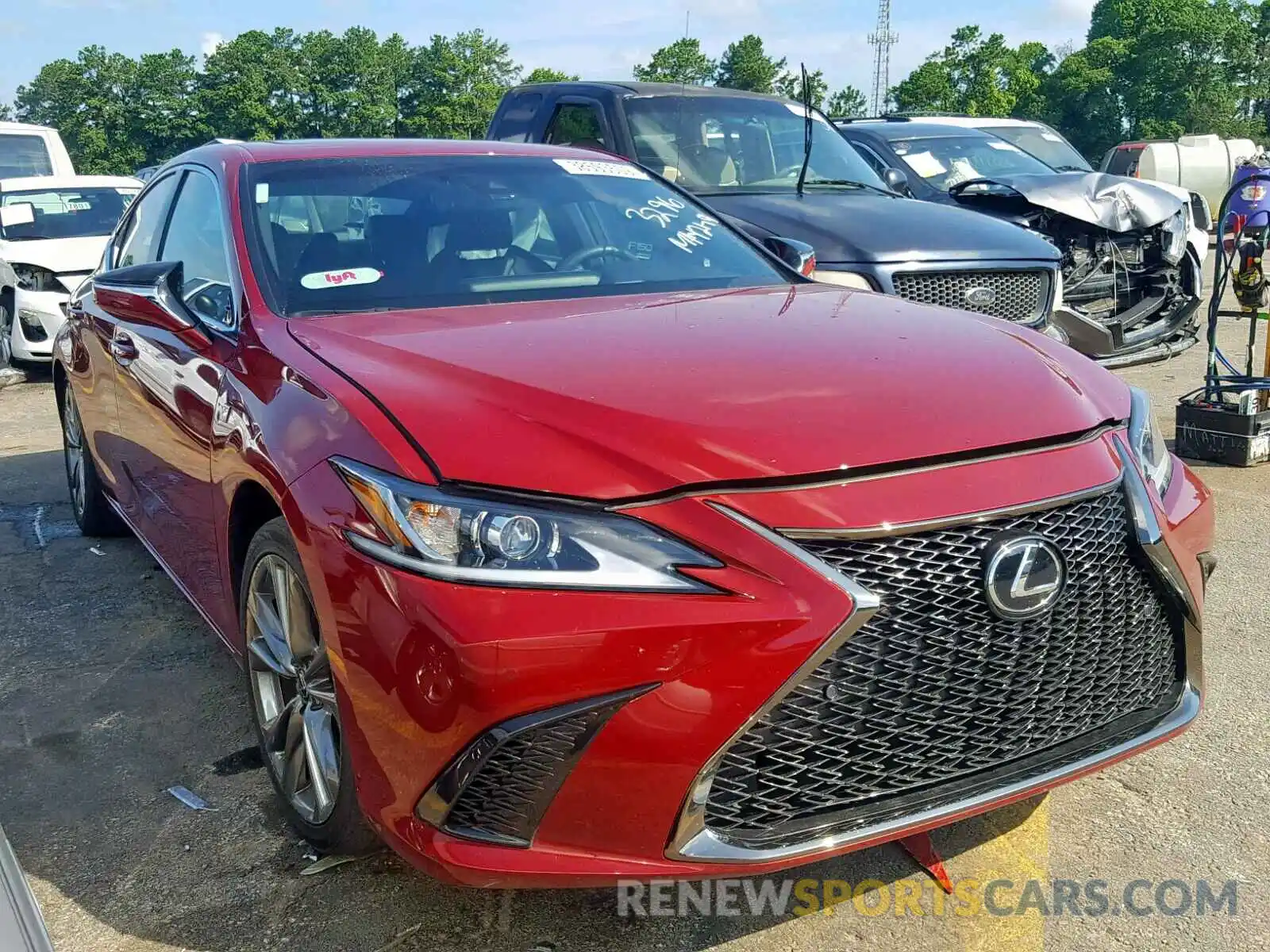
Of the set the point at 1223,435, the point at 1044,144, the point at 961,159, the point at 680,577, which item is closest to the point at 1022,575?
the point at 680,577

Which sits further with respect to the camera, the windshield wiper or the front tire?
the windshield wiper

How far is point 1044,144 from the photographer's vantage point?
10.6 m

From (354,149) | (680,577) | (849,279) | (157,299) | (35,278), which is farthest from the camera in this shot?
(35,278)

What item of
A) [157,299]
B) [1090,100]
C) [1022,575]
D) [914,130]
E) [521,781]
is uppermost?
[1090,100]

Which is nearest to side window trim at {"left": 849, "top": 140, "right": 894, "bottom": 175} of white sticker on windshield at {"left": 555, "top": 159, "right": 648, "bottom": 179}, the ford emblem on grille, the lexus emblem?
the ford emblem on grille

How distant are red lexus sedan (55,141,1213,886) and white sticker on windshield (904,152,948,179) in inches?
247

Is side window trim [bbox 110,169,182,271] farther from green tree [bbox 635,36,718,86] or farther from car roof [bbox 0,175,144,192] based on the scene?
green tree [bbox 635,36,718,86]

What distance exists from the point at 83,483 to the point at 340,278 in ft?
8.68

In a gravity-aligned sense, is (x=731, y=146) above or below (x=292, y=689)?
above

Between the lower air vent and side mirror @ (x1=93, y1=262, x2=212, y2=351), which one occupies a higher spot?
side mirror @ (x1=93, y1=262, x2=212, y2=351)

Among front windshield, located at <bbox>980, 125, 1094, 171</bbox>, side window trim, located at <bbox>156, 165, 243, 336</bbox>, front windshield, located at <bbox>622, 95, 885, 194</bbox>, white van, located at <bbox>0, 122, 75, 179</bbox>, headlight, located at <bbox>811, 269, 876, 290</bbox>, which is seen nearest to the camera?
side window trim, located at <bbox>156, 165, 243, 336</bbox>

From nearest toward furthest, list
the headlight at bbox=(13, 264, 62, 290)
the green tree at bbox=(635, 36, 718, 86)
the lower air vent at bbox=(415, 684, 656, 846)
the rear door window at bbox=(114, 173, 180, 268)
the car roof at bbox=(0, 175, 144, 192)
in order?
1. the lower air vent at bbox=(415, 684, 656, 846)
2. the rear door window at bbox=(114, 173, 180, 268)
3. the headlight at bbox=(13, 264, 62, 290)
4. the car roof at bbox=(0, 175, 144, 192)
5. the green tree at bbox=(635, 36, 718, 86)

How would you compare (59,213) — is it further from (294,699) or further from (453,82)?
(453,82)

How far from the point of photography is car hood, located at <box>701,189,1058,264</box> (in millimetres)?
5934
